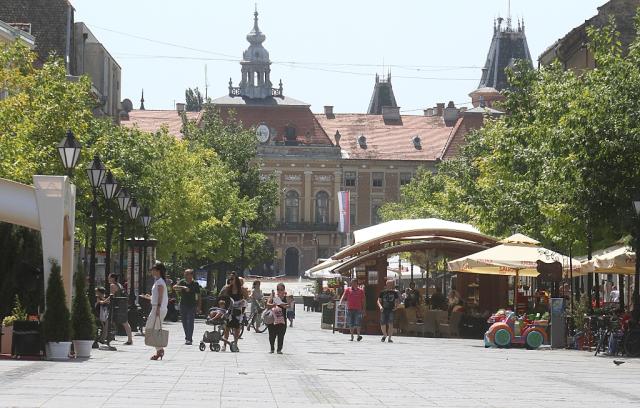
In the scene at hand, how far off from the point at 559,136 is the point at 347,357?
8.48 m

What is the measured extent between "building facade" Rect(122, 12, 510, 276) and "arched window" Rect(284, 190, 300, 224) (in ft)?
0.31

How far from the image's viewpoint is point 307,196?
148500 millimetres

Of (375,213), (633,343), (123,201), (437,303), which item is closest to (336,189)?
(375,213)

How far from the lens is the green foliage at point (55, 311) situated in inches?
949

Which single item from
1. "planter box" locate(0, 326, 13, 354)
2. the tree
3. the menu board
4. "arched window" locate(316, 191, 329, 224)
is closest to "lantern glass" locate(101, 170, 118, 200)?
"planter box" locate(0, 326, 13, 354)

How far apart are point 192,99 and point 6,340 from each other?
14464cm

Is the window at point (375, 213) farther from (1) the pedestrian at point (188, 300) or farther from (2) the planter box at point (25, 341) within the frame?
(2) the planter box at point (25, 341)

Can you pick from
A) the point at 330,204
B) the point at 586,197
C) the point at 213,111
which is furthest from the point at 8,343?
the point at 330,204

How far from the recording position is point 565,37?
74812mm

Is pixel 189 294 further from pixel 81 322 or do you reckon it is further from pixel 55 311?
pixel 55 311

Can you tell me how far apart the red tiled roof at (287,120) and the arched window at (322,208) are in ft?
19.5

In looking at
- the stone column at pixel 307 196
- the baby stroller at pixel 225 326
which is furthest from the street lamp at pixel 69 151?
the stone column at pixel 307 196

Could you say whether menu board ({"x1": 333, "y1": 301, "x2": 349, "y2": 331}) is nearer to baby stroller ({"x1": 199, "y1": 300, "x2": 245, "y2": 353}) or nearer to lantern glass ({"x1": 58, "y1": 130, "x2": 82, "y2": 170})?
baby stroller ({"x1": 199, "y1": 300, "x2": 245, "y2": 353})

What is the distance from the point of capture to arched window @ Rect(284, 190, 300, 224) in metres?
149
